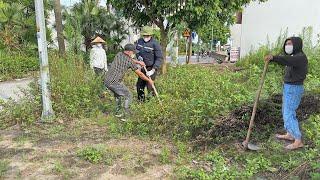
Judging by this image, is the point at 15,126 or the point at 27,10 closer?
the point at 15,126

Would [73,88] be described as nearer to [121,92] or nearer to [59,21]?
[121,92]

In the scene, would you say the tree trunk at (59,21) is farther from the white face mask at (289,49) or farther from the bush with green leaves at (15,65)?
the white face mask at (289,49)

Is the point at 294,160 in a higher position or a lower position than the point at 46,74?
lower

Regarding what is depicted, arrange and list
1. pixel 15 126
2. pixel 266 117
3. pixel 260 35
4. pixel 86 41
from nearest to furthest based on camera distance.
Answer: pixel 266 117, pixel 15 126, pixel 86 41, pixel 260 35

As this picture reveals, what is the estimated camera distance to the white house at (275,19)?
17562 millimetres

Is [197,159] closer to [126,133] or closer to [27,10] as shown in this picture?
[126,133]

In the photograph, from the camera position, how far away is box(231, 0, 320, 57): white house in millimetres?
17562

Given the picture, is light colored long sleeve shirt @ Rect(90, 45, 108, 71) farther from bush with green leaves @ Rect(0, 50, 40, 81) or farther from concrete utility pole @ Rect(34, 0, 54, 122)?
bush with green leaves @ Rect(0, 50, 40, 81)

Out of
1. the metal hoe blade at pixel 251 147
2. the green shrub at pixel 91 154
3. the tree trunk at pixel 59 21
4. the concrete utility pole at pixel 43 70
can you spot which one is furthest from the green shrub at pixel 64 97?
the tree trunk at pixel 59 21

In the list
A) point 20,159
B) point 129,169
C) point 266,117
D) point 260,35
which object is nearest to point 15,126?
point 20,159

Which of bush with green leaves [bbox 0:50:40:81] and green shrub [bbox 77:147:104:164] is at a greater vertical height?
bush with green leaves [bbox 0:50:40:81]

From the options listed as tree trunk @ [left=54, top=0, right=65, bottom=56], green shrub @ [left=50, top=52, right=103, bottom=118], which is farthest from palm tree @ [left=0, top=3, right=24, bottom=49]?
green shrub @ [left=50, top=52, right=103, bottom=118]

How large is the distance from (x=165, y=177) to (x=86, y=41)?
1335cm

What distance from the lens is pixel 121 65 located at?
655 cm
